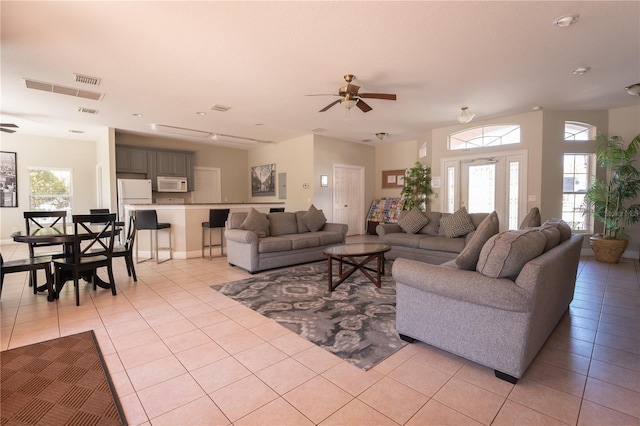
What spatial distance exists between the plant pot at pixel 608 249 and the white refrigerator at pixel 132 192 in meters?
9.20

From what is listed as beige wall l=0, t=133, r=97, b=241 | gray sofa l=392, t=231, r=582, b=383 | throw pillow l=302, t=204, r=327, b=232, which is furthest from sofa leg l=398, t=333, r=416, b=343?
beige wall l=0, t=133, r=97, b=241

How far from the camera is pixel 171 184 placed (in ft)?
26.0

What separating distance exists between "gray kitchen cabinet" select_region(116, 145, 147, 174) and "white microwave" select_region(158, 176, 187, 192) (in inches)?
18.0

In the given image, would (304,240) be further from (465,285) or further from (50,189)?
(50,189)

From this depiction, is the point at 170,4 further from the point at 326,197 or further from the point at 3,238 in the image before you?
the point at 3,238

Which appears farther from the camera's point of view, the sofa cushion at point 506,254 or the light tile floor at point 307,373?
the sofa cushion at point 506,254

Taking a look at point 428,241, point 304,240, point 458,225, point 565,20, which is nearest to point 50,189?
point 304,240

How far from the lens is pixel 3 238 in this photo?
23.4 ft

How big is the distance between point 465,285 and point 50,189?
384 inches

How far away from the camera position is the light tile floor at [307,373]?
1573 mm

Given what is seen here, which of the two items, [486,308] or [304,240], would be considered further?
[304,240]

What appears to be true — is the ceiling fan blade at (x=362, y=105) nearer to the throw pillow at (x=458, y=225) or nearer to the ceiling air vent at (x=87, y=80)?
the throw pillow at (x=458, y=225)

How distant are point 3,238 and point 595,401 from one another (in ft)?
34.9

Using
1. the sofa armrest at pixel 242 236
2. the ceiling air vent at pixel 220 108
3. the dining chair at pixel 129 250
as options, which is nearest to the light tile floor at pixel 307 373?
the dining chair at pixel 129 250
